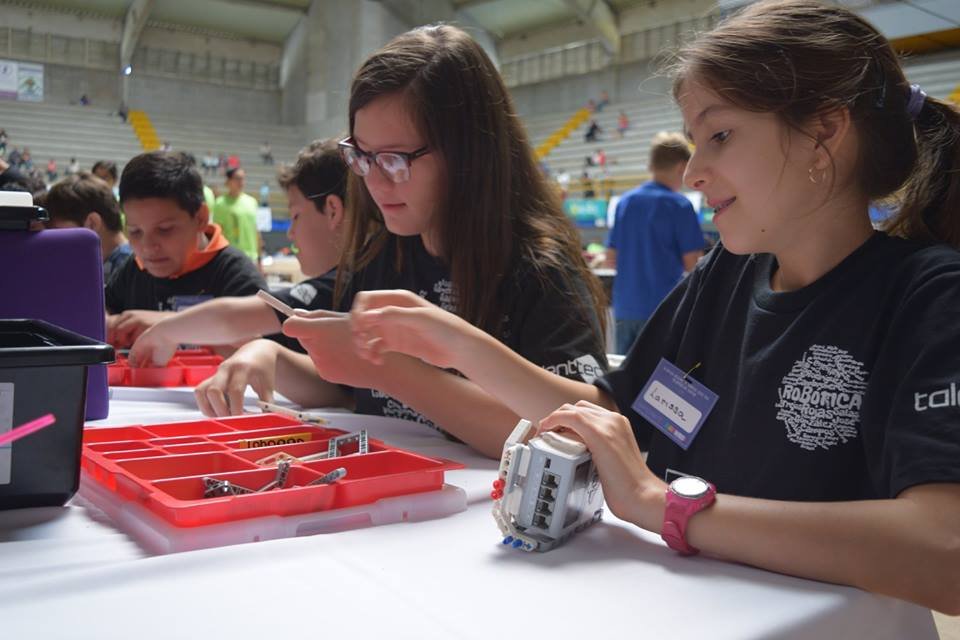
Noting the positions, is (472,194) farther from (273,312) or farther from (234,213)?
(234,213)

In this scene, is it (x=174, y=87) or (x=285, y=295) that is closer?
(x=285, y=295)

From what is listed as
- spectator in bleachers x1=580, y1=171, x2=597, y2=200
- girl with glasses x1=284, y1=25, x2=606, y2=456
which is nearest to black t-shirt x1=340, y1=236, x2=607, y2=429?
girl with glasses x1=284, y1=25, x2=606, y2=456

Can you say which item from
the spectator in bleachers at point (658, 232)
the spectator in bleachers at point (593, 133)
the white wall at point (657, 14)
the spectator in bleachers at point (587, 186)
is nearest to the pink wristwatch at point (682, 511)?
the spectator in bleachers at point (658, 232)

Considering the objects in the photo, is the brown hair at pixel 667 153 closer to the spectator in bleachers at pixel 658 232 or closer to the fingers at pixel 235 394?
the spectator in bleachers at pixel 658 232

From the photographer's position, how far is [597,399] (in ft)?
3.63

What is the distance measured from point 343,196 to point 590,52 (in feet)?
44.8

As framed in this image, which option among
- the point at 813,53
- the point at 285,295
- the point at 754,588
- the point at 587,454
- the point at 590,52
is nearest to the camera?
the point at 754,588

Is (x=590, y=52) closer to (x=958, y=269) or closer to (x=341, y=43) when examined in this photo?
(x=341, y=43)

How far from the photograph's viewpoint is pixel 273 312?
1.80 meters

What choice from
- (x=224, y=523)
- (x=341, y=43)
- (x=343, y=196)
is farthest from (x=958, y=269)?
(x=341, y=43)

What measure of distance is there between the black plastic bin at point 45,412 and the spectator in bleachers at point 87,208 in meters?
2.14

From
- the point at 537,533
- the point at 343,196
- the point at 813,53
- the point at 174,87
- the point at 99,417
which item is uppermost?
the point at 174,87

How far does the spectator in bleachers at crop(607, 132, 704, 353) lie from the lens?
13.3 feet

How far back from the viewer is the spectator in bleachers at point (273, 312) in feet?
4.42
